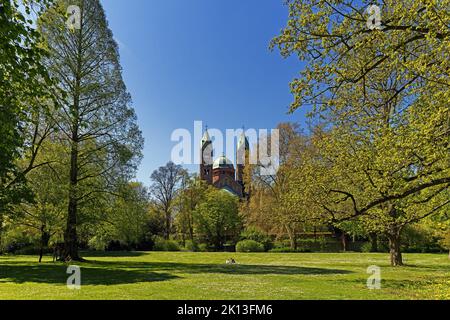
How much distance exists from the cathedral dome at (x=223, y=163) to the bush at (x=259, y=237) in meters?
52.0

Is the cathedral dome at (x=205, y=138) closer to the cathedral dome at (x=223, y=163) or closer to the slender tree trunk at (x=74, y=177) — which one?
the cathedral dome at (x=223, y=163)

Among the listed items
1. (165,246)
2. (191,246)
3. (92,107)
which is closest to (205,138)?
(191,246)

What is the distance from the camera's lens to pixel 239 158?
104 meters

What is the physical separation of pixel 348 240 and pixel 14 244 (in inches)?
1835

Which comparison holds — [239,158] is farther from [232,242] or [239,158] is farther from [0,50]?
[0,50]

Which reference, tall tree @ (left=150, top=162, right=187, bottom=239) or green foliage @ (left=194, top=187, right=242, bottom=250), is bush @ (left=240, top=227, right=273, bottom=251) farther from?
tall tree @ (left=150, top=162, right=187, bottom=239)

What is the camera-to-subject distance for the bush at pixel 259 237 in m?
49.6

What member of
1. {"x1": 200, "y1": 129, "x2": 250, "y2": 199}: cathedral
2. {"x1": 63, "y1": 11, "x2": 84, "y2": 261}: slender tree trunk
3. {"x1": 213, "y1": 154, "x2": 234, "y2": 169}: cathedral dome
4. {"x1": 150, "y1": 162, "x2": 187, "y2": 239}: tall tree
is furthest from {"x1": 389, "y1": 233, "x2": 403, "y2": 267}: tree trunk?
{"x1": 213, "y1": 154, "x2": 234, "y2": 169}: cathedral dome

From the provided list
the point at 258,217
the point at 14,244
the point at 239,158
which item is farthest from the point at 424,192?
the point at 239,158

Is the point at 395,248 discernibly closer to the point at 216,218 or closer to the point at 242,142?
the point at 216,218

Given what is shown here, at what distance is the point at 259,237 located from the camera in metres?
50.8

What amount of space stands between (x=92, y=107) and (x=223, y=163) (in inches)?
3127

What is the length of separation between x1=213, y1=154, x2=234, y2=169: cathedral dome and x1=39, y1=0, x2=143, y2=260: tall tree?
77.0 m

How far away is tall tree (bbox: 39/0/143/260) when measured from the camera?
24625mm
